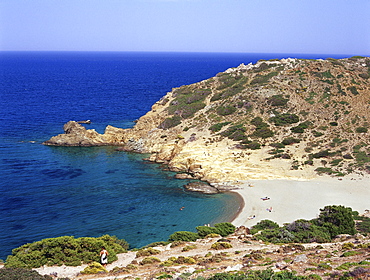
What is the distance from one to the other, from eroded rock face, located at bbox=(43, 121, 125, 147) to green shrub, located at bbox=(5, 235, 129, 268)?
45.0 metres

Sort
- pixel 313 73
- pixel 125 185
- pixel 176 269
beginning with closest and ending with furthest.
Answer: pixel 176 269
pixel 125 185
pixel 313 73

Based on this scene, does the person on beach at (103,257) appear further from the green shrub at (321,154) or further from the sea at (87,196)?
the green shrub at (321,154)

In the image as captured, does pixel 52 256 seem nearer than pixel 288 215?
Yes

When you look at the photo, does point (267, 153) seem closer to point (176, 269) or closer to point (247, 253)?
point (247, 253)

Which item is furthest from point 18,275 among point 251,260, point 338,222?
point 338,222

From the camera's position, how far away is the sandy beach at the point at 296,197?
135 feet

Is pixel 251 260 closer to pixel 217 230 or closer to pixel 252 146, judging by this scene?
pixel 217 230

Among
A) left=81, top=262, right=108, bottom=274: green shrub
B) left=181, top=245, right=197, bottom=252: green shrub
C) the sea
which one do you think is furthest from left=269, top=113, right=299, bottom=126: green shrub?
left=81, top=262, right=108, bottom=274: green shrub

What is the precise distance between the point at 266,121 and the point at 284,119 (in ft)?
11.3

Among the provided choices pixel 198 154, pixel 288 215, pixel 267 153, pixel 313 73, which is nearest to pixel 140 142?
pixel 198 154

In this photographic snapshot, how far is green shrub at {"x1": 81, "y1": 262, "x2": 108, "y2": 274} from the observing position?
23328mm

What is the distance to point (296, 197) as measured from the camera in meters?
45.8

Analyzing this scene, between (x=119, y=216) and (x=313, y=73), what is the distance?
6031cm

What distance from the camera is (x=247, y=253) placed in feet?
83.7
